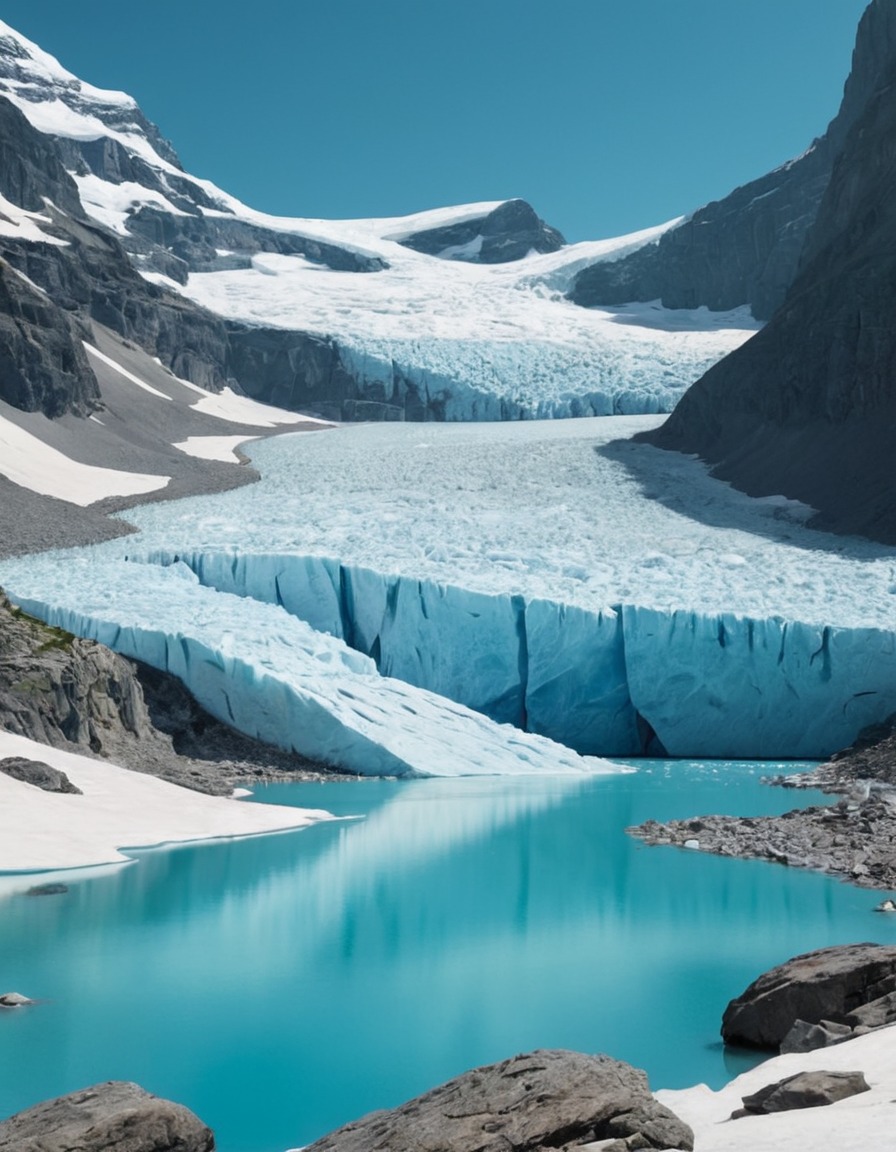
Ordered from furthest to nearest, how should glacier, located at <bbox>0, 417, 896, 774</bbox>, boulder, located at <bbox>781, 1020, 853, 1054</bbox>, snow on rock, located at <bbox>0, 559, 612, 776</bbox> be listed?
glacier, located at <bbox>0, 417, 896, 774</bbox> → snow on rock, located at <bbox>0, 559, 612, 776</bbox> → boulder, located at <bbox>781, 1020, 853, 1054</bbox>

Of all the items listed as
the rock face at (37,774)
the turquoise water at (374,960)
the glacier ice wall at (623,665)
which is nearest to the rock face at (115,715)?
the rock face at (37,774)

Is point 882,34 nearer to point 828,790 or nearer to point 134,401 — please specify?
point 134,401

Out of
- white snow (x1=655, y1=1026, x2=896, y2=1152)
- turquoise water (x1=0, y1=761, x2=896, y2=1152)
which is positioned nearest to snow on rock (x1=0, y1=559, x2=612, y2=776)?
turquoise water (x1=0, y1=761, x2=896, y2=1152)

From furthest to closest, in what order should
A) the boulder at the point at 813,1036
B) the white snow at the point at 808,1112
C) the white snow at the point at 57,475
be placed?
the white snow at the point at 57,475, the boulder at the point at 813,1036, the white snow at the point at 808,1112

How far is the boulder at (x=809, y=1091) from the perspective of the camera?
410 centimetres

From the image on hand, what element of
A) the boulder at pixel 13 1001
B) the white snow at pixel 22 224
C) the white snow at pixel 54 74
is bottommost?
the boulder at pixel 13 1001

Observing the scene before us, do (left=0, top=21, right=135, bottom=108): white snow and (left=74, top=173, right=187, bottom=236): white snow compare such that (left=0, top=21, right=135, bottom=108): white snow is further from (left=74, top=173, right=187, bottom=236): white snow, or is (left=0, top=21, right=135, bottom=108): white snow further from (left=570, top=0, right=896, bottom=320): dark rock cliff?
(left=570, top=0, right=896, bottom=320): dark rock cliff

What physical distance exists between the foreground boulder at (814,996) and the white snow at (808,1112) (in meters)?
0.52

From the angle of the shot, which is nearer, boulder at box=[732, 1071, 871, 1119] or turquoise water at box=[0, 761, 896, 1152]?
boulder at box=[732, 1071, 871, 1119]

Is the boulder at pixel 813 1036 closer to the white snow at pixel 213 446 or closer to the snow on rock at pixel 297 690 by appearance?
the snow on rock at pixel 297 690

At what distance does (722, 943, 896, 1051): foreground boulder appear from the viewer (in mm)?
5645

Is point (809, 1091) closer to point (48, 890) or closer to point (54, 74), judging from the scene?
point (48, 890)

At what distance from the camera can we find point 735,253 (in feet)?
252

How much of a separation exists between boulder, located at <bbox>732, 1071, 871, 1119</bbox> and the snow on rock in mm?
13385
